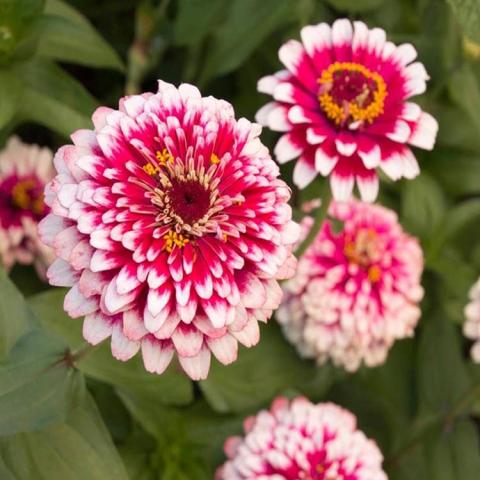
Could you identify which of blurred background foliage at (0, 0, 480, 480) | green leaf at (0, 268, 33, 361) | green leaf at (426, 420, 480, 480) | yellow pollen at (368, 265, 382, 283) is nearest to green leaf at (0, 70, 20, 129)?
blurred background foliage at (0, 0, 480, 480)

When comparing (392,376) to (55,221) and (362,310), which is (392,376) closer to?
(362,310)

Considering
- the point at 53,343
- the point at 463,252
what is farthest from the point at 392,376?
the point at 53,343

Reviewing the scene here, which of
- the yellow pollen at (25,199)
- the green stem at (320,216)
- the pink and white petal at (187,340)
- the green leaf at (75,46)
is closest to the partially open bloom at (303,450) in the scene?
the green stem at (320,216)

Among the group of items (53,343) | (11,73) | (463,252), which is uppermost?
(11,73)

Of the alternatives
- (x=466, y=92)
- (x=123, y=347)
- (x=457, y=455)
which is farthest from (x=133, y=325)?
(x=466, y=92)

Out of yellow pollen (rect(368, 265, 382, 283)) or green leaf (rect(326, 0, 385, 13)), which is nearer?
yellow pollen (rect(368, 265, 382, 283))

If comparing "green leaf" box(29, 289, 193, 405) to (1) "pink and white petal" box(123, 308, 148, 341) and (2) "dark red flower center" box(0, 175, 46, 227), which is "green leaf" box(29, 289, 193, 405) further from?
(1) "pink and white petal" box(123, 308, 148, 341)

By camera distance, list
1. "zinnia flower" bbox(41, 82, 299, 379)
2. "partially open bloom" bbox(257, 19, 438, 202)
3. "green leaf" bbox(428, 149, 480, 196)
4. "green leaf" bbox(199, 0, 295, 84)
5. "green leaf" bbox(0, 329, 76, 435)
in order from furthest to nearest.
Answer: "green leaf" bbox(428, 149, 480, 196) < "green leaf" bbox(199, 0, 295, 84) < "partially open bloom" bbox(257, 19, 438, 202) < "green leaf" bbox(0, 329, 76, 435) < "zinnia flower" bbox(41, 82, 299, 379)
